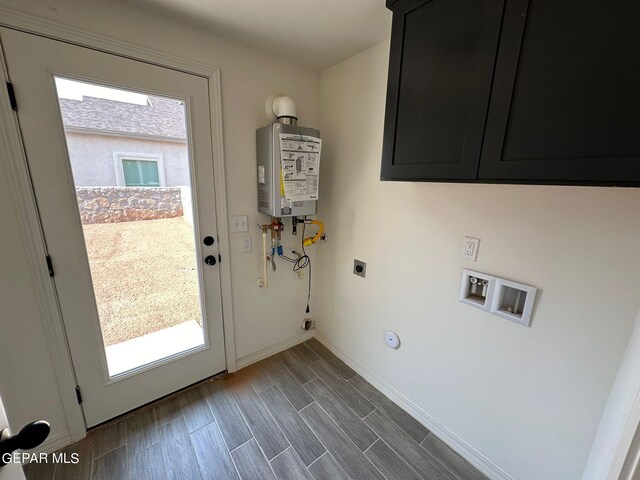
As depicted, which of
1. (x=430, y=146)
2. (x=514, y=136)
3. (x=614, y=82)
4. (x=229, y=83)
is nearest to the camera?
(x=614, y=82)

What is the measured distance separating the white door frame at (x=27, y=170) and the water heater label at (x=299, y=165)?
413mm

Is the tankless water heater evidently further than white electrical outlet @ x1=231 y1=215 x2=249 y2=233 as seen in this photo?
No

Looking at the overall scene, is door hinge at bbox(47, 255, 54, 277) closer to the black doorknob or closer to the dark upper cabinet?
the black doorknob

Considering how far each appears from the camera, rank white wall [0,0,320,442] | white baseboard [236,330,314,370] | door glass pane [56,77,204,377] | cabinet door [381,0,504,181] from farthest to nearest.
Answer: white baseboard [236,330,314,370] < door glass pane [56,77,204,377] < white wall [0,0,320,442] < cabinet door [381,0,504,181]

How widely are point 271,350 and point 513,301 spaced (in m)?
1.83

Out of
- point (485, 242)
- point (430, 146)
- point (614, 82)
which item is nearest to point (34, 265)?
point (430, 146)

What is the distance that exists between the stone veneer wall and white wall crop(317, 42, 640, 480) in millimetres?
1146

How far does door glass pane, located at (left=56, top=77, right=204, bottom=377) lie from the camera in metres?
1.30

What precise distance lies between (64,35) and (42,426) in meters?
1.58

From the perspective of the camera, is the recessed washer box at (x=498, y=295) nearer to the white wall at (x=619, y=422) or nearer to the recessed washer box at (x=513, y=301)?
the recessed washer box at (x=513, y=301)

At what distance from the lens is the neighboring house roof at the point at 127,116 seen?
1.25m

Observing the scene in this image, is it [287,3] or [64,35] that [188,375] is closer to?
[64,35]

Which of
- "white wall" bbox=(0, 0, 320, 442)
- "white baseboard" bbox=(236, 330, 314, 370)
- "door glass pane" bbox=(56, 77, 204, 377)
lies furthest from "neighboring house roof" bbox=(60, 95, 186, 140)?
"white baseboard" bbox=(236, 330, 314, 370)

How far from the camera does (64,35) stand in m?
1.17
